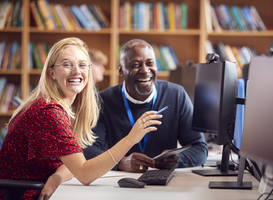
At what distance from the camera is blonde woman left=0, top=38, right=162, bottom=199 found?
4.18 feet

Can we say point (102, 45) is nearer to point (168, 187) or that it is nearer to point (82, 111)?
point (82, 111)

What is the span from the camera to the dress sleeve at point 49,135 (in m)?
1.28

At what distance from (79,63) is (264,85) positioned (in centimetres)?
93

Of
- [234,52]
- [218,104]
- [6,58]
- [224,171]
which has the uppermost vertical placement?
[234,52]

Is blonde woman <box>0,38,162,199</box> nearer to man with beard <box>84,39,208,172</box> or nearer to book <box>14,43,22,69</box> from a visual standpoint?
man with beard <box>84,39,208,172</box>

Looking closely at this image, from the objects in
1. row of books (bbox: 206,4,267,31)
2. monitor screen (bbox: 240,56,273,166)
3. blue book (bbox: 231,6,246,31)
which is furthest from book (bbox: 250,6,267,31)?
monitor screen (bbox: 240,56,273,166)

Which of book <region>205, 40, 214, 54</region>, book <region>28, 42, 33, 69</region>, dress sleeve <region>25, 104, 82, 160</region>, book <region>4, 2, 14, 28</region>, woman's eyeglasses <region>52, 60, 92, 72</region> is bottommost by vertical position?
dress sleeve <region>25, 104, 82, 160</region>

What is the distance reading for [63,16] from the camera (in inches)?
144

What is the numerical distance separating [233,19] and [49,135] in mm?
3024

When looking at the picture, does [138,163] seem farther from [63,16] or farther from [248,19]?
[248,19]

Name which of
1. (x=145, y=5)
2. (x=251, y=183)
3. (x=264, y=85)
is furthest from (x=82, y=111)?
(x=145, y=5)

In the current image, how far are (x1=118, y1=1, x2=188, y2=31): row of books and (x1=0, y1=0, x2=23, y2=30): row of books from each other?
1.17 m

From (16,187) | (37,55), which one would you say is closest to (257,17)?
(37,55)

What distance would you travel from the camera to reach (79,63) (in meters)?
1.56
